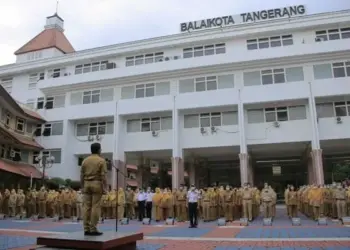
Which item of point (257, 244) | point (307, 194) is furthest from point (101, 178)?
point (307, 194)

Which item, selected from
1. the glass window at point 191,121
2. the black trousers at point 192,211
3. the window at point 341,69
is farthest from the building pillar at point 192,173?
the black trousers at point 192,211

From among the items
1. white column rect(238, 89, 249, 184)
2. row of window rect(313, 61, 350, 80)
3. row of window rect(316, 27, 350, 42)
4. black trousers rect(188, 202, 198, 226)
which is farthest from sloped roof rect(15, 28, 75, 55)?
black trousers rect(188, 202, 198, 226)

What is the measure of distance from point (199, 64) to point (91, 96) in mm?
8696

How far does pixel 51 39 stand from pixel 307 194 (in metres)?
26.4

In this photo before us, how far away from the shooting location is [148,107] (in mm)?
24344

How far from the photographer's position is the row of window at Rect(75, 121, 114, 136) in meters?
26.2

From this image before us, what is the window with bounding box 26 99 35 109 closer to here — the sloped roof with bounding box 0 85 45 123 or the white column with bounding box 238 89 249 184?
the sloped roof with bounding box 0 85 45 123

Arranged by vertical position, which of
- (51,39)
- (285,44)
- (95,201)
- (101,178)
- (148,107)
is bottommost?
(95,201)

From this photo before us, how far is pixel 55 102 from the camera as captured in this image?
27672 millimetres

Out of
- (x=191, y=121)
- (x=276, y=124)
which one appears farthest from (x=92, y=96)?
(x=276, y=124)

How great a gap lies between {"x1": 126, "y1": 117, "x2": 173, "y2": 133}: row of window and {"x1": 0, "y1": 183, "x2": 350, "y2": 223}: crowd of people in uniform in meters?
7.92

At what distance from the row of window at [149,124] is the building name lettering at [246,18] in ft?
23.9

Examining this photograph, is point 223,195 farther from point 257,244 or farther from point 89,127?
point 89,127

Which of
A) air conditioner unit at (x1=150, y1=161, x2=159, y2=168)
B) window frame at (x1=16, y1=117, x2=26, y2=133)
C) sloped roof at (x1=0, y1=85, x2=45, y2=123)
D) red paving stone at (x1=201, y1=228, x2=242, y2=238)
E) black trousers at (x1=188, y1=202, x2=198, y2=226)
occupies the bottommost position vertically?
red paving stone at (x1=201, y1=228, x2=242, y2=238)
